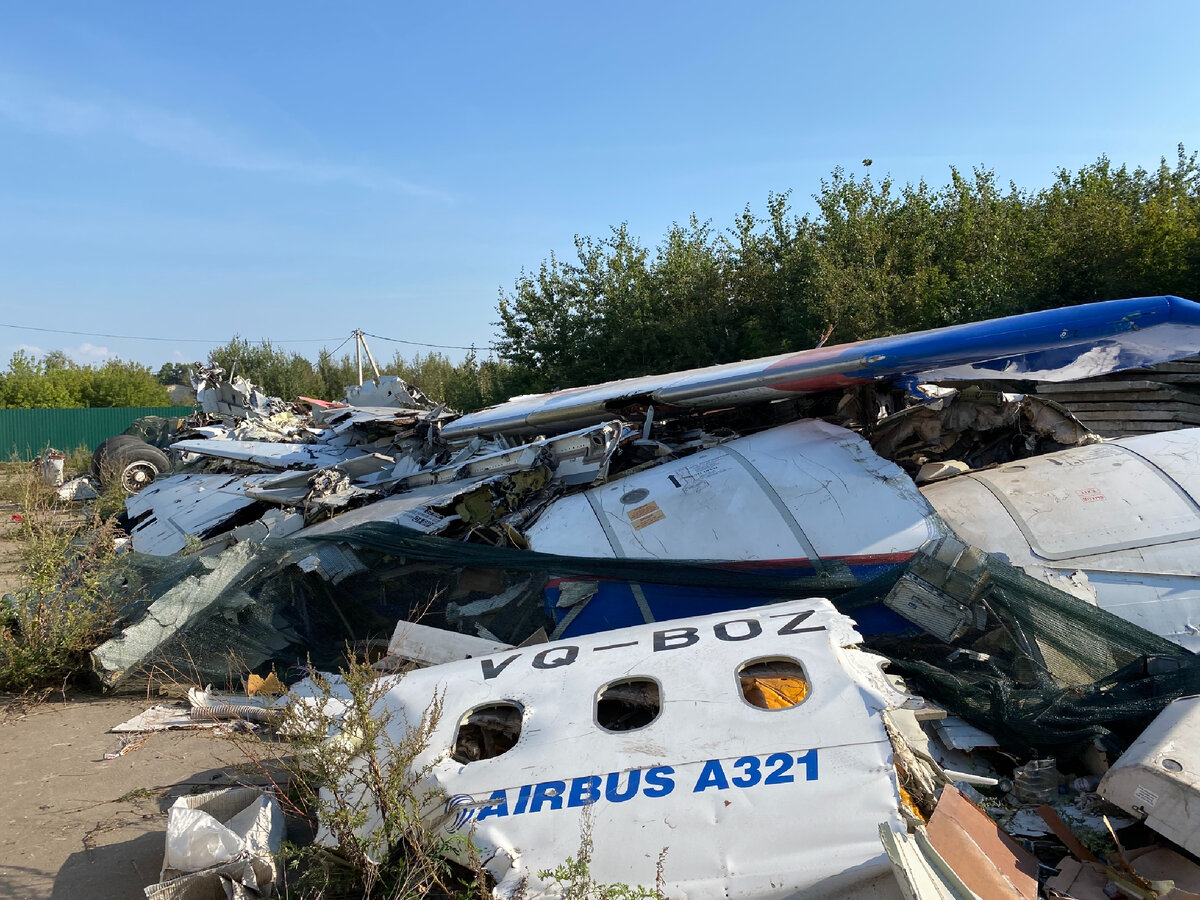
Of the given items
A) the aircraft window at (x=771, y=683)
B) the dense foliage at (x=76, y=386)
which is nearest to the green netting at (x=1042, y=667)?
the aircraft window at (x=771, y=683)

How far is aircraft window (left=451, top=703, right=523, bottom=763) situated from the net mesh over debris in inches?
60.6

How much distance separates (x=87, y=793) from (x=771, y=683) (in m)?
4.30

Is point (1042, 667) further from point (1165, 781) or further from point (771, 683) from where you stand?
point (771, 683)

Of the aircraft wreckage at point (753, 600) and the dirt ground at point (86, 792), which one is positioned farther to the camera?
the dirt ground at point (86, 792)

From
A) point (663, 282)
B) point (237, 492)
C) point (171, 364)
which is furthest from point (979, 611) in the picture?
point (171, 364)

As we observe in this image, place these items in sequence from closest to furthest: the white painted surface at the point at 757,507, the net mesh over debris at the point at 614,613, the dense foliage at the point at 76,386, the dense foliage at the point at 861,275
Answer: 1. the net mesh over debris at the point at 614,613
2. the white painted surface at the point at 757,507
3. the dense foliage at the point at 861,275
4. the dense foliage at the point at 76,386

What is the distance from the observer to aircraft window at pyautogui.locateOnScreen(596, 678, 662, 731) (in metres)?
3.93

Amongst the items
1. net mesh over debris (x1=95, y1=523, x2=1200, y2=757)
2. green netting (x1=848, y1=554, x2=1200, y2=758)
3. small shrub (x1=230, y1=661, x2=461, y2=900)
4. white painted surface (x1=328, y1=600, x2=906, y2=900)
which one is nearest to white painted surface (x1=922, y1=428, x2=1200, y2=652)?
green netting (x1=848, y1=554, x2=1200, y2=758)

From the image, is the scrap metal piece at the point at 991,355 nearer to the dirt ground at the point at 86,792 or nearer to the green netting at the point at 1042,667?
the green netting at the point at 1042,667

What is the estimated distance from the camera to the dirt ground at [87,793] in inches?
160

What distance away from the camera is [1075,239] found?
55.2 ft

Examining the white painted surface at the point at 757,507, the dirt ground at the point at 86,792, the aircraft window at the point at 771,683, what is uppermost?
the white painted surface at the point at 757,507

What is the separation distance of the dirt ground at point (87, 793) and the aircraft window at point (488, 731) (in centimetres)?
141

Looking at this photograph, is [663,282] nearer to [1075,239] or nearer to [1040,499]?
[1075,239]
